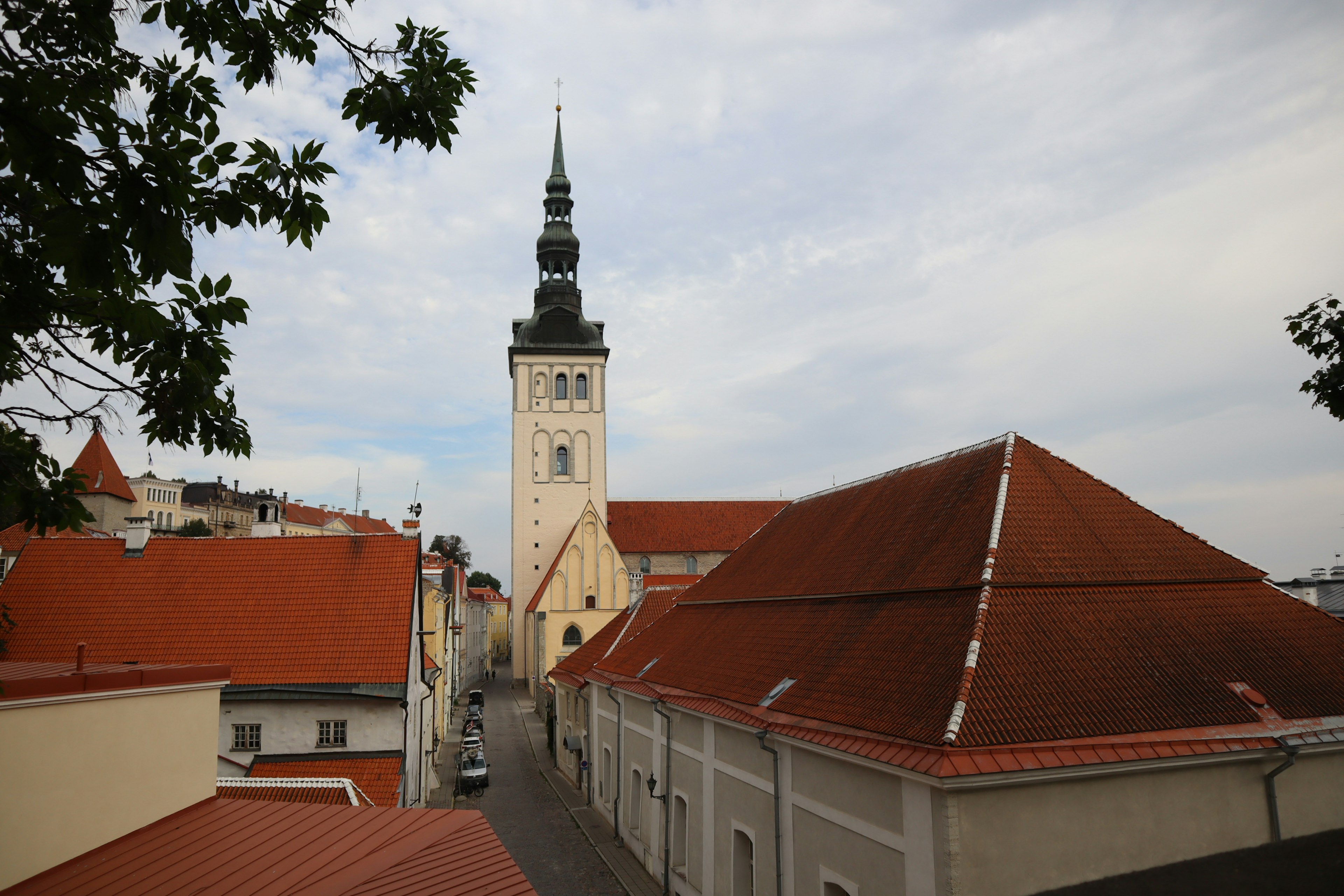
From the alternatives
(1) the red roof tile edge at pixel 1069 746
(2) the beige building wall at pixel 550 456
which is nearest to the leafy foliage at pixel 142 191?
(1) the red roof tile edge at pixel 1069 746

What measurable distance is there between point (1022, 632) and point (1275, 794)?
342 cm

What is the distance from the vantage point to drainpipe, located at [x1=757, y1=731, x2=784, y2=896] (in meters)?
12.7

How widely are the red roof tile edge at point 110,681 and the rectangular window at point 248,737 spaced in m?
9.96

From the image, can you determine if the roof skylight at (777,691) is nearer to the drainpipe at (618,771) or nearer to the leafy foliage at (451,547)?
the drainpipe at (618,771)

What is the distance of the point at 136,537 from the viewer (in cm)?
2178

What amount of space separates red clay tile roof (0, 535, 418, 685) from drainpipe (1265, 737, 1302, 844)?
15.4 metres

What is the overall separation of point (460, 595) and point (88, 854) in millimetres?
48612

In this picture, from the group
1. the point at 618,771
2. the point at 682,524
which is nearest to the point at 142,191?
the point at 618,771

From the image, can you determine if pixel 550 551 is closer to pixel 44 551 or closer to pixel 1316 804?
pixel 44 551

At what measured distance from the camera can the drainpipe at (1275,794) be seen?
10.3 metres

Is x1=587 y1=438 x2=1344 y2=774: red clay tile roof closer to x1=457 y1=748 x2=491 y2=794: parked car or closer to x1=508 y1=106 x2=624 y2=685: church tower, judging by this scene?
x1=457 y1=748 x2=491 y2=794: parked car

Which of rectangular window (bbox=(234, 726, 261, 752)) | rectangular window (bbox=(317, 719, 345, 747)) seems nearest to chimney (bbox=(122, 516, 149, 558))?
rectangular window (bbox=(234, 726, 261, 752))

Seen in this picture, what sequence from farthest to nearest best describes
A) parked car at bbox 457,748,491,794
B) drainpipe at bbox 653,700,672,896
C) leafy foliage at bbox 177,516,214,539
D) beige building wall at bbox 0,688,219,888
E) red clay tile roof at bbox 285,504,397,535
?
red clay tile roof at bbox 285,504,397,535 → leafy foliage at bbox 177,516,214,539 → parked car at bbox 457,748,491,794 → drainpipe at bbox 653,700,672,896 → beige building wall at bbox 0,688,219,888

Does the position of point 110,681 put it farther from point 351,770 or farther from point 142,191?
point 351,770
